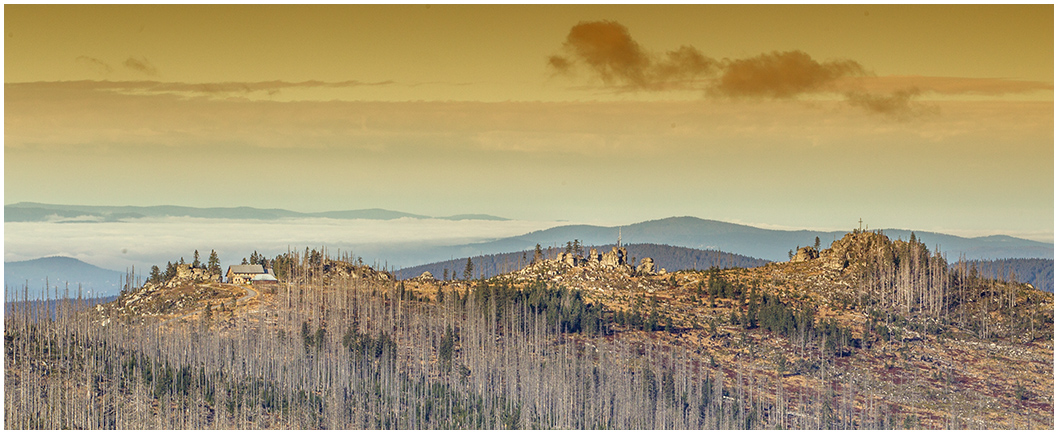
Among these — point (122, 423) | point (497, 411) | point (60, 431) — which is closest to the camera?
point (60, 431)

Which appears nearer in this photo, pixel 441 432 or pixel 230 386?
pixel 441 432

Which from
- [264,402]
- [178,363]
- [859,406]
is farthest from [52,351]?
[859,406]

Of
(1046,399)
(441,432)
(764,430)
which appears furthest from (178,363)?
(1046,399)

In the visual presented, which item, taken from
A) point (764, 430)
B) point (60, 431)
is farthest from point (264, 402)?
point (764, 430)

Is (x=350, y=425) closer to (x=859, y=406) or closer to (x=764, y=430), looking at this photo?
(x=764, y=430)

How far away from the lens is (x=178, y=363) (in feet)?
650

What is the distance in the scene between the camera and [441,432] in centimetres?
17950

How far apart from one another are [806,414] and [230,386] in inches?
3347

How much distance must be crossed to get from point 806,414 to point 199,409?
87419 millimetres

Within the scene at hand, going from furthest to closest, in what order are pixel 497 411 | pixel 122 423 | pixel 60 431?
pixel 497 411, pixel 122 423, pixel 60 431

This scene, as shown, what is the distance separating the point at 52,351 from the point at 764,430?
351ft

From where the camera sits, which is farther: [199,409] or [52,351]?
[52,351]

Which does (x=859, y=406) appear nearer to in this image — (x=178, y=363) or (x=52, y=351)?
(x=178, y=363)

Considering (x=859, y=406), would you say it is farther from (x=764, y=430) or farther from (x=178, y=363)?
(x=178, y=363)
